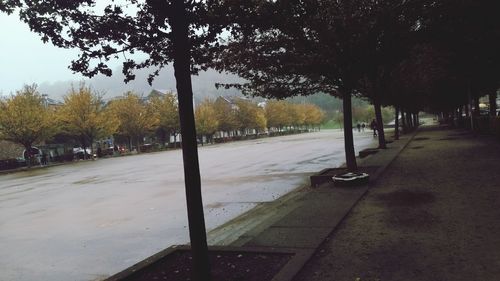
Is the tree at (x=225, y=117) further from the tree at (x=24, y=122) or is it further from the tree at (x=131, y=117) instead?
the tree at (x=24, y=122)

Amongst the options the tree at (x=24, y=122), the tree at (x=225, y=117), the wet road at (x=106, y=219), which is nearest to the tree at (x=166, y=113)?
the tree at (x=225, y=117)

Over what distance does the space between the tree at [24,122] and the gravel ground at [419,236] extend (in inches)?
1598

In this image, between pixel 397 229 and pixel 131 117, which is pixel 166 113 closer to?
pixel 131 117

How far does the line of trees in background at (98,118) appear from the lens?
138ft

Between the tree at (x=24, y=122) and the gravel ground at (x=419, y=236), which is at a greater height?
the tree at (x=24, y=122)

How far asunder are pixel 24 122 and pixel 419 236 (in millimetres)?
43724

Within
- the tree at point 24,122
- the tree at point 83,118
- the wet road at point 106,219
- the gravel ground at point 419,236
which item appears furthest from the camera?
the tree at point 83,118

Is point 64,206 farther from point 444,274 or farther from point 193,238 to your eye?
point 444,274

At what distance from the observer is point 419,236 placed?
585 cm

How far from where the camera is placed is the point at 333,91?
51.5 feet

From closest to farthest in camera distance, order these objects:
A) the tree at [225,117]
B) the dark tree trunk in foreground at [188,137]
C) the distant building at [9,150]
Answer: the dark tree trunk in foreground at [188,137]
the distant building at [9,150]
the tree at [225,117]

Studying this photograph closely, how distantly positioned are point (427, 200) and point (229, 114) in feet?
235

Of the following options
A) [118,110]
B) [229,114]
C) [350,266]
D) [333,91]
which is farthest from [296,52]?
[229,114]

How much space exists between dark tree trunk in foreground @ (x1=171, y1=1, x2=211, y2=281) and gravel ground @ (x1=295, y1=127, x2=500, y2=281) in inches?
46.1
